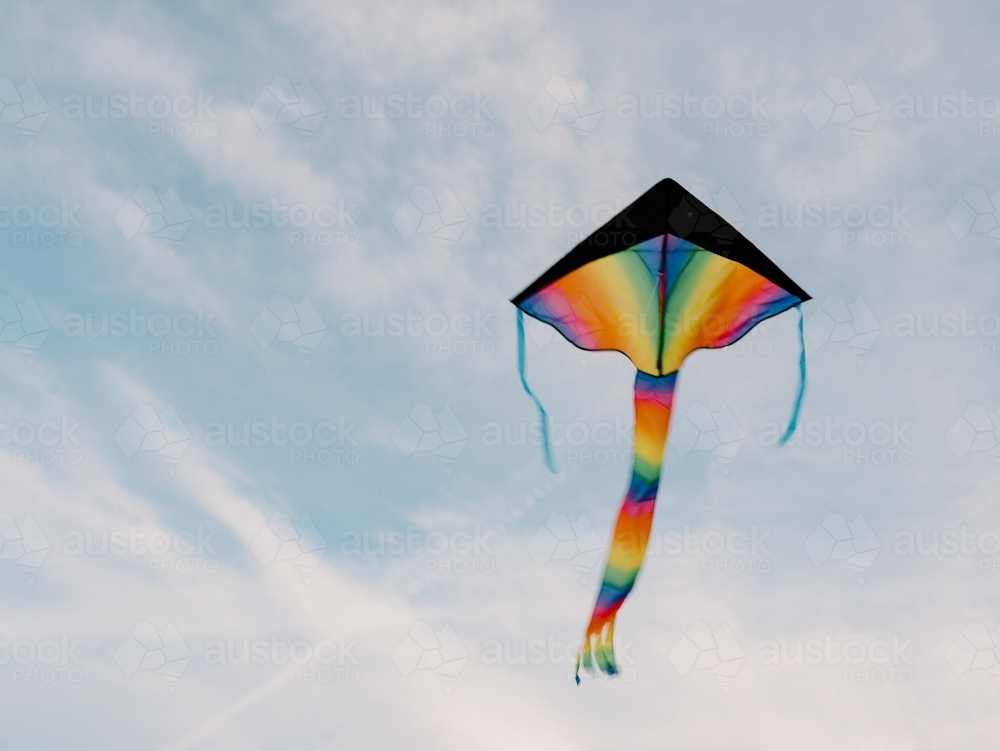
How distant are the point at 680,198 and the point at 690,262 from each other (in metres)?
0.94

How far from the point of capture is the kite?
359 inches

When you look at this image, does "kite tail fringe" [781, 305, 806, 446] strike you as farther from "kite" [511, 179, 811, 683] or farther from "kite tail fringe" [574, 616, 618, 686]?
"kite tail fringe" [574, 616, 618, 686]

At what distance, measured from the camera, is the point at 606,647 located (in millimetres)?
9102

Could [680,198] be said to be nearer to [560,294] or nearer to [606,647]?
[560,294]

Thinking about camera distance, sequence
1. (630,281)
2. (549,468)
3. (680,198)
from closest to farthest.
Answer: (549,468)
(680,198)
(630,281)

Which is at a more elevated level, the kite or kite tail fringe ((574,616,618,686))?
the kite

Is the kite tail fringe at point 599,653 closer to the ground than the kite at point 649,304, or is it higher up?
closer to the ground

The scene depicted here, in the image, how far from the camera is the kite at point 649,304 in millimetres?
9109

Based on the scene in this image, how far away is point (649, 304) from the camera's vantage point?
31.6 ft

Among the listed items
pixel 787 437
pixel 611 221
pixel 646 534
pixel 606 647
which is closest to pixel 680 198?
pixel 611 221

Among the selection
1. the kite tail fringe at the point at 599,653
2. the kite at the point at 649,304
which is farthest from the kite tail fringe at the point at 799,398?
the kite tail fringe at the point at 599,653

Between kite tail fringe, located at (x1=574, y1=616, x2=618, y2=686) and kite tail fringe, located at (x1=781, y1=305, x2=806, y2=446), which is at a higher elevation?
kite tail fringe, located at (x1=781, y1=305, x2=806, y2=446)

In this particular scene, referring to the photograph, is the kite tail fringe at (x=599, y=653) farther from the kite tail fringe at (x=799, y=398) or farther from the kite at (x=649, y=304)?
the kite tail fringe at (x=799, y=398)

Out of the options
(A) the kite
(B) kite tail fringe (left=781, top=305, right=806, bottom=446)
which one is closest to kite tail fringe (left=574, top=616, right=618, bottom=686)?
(A) the kite
